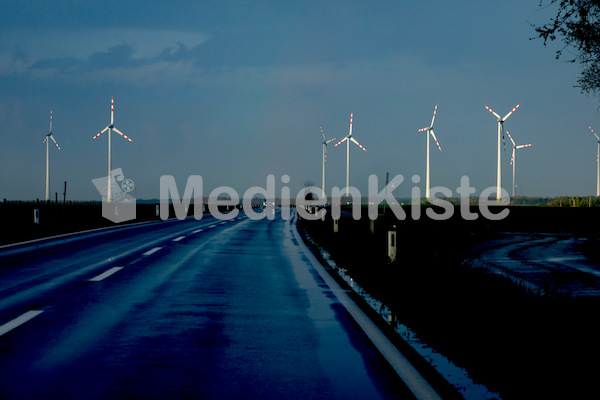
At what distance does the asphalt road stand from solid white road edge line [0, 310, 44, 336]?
0.08 ft

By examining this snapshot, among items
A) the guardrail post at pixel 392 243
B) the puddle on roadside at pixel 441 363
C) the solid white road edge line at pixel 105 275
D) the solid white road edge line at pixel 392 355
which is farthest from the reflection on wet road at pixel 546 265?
the solid white road edge line at pixel 105 275

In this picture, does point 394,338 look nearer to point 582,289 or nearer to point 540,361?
point 540,361

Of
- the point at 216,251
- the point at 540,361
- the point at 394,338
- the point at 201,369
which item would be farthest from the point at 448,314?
the point at 216,251

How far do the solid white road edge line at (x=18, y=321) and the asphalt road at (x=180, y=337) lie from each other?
0.02 meters

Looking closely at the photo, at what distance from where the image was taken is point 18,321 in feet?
24.3

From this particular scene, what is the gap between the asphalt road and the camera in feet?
16.3

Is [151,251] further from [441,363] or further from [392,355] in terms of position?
[441,363]

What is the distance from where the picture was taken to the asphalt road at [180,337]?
4965mm

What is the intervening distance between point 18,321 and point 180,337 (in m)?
2.09

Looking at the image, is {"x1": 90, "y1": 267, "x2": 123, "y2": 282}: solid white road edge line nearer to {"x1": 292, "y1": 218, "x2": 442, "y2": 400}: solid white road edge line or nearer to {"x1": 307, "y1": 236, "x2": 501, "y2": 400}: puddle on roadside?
{"x1": 292, "y1": 218, "x2": 442, "y2": 400}: solid white road edge line

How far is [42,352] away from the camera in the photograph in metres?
5.96

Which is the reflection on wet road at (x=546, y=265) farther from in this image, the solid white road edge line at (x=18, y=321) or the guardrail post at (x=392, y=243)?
the solid white road edge line at (x=18, y=321)

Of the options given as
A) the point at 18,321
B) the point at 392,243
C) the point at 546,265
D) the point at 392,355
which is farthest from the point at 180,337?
the point at 546,265

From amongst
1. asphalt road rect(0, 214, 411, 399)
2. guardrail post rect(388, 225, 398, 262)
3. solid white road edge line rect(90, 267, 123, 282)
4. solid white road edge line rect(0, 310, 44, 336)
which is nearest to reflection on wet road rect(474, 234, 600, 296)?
guardrail post rect(388, 225, 398, 262)
